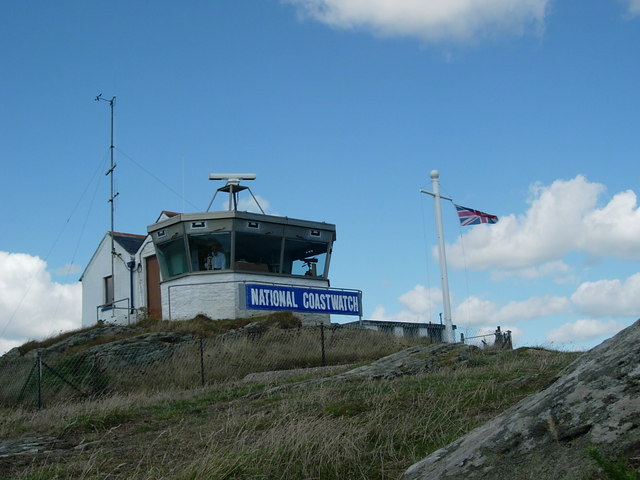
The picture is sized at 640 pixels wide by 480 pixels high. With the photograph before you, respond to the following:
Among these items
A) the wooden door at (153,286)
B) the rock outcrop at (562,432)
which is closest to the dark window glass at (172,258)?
the wooden door at (153,286)

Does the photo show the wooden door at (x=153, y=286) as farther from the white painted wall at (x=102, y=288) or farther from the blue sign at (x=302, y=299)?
the blue sign at (x=302, y=299)

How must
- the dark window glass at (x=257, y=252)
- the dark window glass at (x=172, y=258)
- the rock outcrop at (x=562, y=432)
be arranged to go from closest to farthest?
1. the rock outcrop at (x=562, y=432)
2. the dark window glass at (x=257, y=252)
3. the dark window glass at (x=172, y=258)

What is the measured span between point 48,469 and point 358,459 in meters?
3.27

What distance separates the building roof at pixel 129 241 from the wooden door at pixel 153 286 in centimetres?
160

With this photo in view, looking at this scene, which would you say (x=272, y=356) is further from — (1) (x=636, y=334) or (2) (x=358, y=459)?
(1) (x=636, y=334)

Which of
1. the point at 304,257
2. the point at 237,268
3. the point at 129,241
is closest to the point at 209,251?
the point at 237,268

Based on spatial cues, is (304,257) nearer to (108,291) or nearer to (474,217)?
(474,217)

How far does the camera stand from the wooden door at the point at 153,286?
28.8 m

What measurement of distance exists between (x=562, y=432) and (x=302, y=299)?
22598mm

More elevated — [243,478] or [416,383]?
[416,383]

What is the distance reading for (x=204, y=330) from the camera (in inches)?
939

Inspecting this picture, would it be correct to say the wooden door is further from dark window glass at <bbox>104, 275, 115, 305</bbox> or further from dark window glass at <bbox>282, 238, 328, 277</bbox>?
dark window glass at <bbox>282, 238, 328, 277</bbox>

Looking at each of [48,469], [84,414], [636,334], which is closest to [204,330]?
[84,414]

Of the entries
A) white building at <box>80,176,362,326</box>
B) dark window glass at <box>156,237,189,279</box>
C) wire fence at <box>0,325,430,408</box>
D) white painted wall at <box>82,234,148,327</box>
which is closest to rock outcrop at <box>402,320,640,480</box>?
wire fence at <box>0,325,430,408</box>
